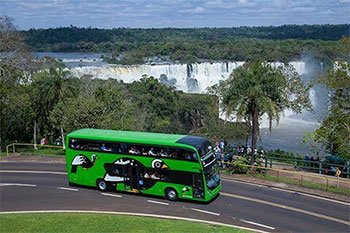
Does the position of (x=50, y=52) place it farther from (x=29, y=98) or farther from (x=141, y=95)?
(x=29, y=98)

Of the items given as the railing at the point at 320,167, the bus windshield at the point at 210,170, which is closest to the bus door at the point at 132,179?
the bus windshield at the point at 210,170

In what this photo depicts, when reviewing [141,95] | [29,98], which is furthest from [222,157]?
[141,95]

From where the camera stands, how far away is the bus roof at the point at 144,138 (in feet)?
75.4

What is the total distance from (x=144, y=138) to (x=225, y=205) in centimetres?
523

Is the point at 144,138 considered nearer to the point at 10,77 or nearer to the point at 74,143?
the point at 74,143

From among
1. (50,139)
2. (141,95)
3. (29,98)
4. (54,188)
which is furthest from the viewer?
(141,95)

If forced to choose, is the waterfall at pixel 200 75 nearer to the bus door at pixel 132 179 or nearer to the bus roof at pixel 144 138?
the bus roof at pixel 144 138

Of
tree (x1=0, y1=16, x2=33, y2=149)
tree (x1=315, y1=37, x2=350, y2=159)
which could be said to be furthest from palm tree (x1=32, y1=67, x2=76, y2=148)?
tree (x1=315, y1=37, x2=350, y2=159)

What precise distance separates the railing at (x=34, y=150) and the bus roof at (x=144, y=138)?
1145cm

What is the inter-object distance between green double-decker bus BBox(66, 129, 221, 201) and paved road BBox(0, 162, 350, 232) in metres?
0.62

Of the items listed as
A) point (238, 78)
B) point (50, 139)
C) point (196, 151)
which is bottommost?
point (50, 139)

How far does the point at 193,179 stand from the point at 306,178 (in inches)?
358

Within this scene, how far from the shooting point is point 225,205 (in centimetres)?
2305

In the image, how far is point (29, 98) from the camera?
136 ft
